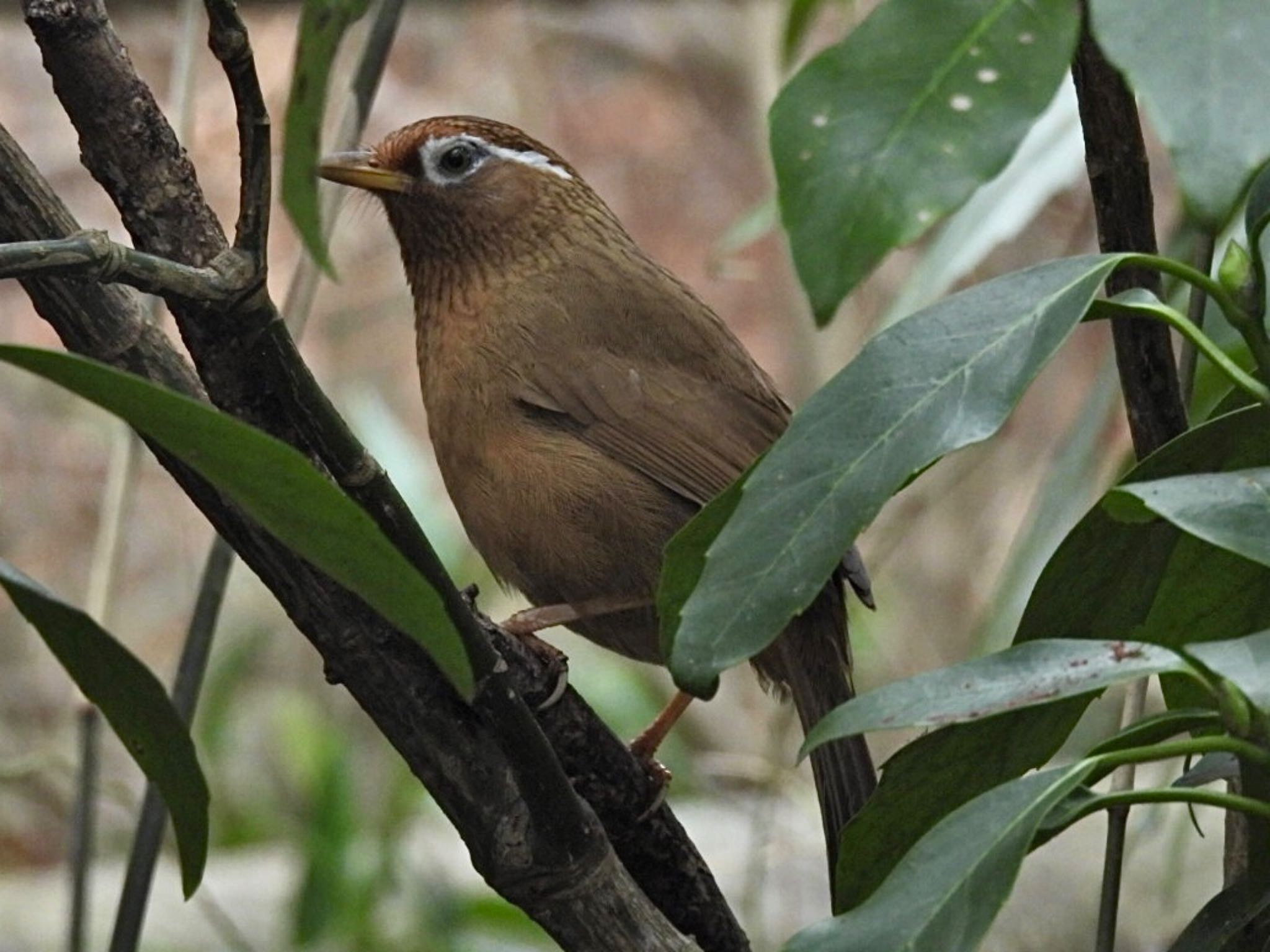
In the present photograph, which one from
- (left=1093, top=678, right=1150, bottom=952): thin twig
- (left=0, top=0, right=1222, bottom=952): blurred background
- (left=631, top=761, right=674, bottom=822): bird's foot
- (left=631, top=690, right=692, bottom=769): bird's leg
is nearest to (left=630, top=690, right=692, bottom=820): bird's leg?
(left=631, top=690, right=692, bottom=769): bird's leg

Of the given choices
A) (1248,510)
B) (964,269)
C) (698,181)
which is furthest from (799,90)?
(698,181)

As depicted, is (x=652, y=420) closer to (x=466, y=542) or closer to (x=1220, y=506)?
(x=1220, y=506)

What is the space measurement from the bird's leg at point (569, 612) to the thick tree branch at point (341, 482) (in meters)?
0.82

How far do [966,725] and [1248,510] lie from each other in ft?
1.11

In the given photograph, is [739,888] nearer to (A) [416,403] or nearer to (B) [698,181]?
(A) [416,403]

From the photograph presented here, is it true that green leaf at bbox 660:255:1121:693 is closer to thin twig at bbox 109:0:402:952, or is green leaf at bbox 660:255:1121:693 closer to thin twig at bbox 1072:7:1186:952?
thin twig at bbox 1072:7:1186:952

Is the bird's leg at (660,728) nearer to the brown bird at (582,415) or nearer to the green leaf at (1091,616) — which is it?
the brown bird at (582,415)

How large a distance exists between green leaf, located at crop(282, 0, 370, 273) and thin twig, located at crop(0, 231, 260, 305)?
0.09m

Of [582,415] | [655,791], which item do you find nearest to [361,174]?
[582,415]

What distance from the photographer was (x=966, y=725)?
1.40m

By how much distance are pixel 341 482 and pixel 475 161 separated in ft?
6.07

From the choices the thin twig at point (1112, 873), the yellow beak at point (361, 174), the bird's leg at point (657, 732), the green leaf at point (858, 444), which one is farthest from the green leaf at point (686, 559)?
the yellow beak at point (361, 174)

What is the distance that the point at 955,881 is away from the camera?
112cm

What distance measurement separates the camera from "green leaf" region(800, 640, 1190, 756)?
1127mm
